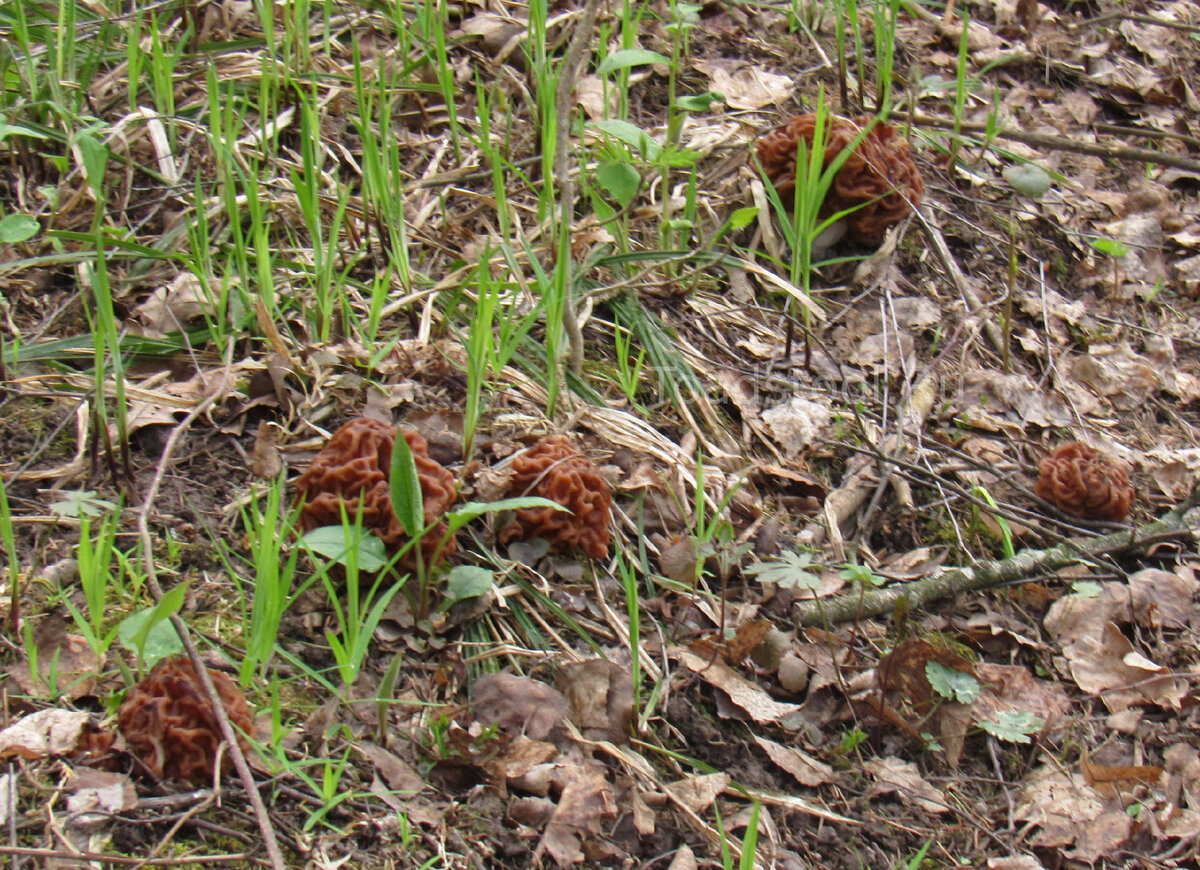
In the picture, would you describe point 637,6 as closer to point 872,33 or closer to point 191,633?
point 872,33

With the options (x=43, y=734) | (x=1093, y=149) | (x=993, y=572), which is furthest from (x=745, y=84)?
(x=43, y=734)

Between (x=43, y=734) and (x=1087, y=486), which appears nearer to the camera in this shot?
(x=43, y=734)

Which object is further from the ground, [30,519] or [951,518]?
[30,519]

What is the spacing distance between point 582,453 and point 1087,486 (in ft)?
5.27

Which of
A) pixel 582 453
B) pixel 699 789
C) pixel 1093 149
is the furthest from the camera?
pixel 1093 149

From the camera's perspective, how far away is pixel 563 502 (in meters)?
2.83

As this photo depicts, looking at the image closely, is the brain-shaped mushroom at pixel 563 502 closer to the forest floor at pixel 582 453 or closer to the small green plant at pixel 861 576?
the forest floor at pixel 582 453

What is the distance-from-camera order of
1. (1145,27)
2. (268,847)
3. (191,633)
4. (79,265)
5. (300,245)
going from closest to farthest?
1. (268,847)
2. (191,633)
3. (79,265)
4. (300,245)
5. (1145,27)

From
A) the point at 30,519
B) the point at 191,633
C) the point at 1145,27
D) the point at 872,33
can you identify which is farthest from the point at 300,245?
the point at 1145,27

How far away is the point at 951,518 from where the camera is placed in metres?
3.32

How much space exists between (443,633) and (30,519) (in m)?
1.09

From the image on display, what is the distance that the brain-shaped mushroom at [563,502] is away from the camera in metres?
2.83

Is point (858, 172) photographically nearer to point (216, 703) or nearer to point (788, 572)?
point (788, 572)

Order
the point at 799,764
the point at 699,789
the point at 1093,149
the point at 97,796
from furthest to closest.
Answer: the point at 1093,149 < the point at 799,764 < the point at 699,789 < the point at 97,796
